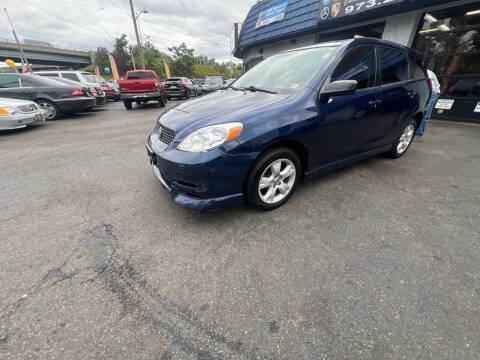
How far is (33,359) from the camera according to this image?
4.03 feet

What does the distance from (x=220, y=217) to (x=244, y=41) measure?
13849 millimetres

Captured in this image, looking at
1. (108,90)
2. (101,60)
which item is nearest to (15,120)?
(108,90)

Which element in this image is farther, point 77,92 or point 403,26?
point 77,92

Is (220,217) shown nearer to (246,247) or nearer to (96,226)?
(246,247)

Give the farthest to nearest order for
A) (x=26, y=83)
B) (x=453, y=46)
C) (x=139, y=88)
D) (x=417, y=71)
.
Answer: (x=139, y=88) → (x=26, y=83) → (x=453, y=46) → (x=417, y=71)

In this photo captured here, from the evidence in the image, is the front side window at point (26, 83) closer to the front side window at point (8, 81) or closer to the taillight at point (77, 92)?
the front side window at point (8, 81)

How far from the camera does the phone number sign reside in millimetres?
6520

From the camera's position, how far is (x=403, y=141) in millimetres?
3914

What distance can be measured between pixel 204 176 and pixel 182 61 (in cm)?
6079

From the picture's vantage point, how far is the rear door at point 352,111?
8.18 ft

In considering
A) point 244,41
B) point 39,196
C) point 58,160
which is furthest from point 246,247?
point 244,41

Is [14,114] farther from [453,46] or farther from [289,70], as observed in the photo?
[453,46]

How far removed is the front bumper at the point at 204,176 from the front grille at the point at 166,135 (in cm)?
8

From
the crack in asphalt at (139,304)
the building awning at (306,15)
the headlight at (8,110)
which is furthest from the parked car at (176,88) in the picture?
the crack in asphalt at (139,304)
